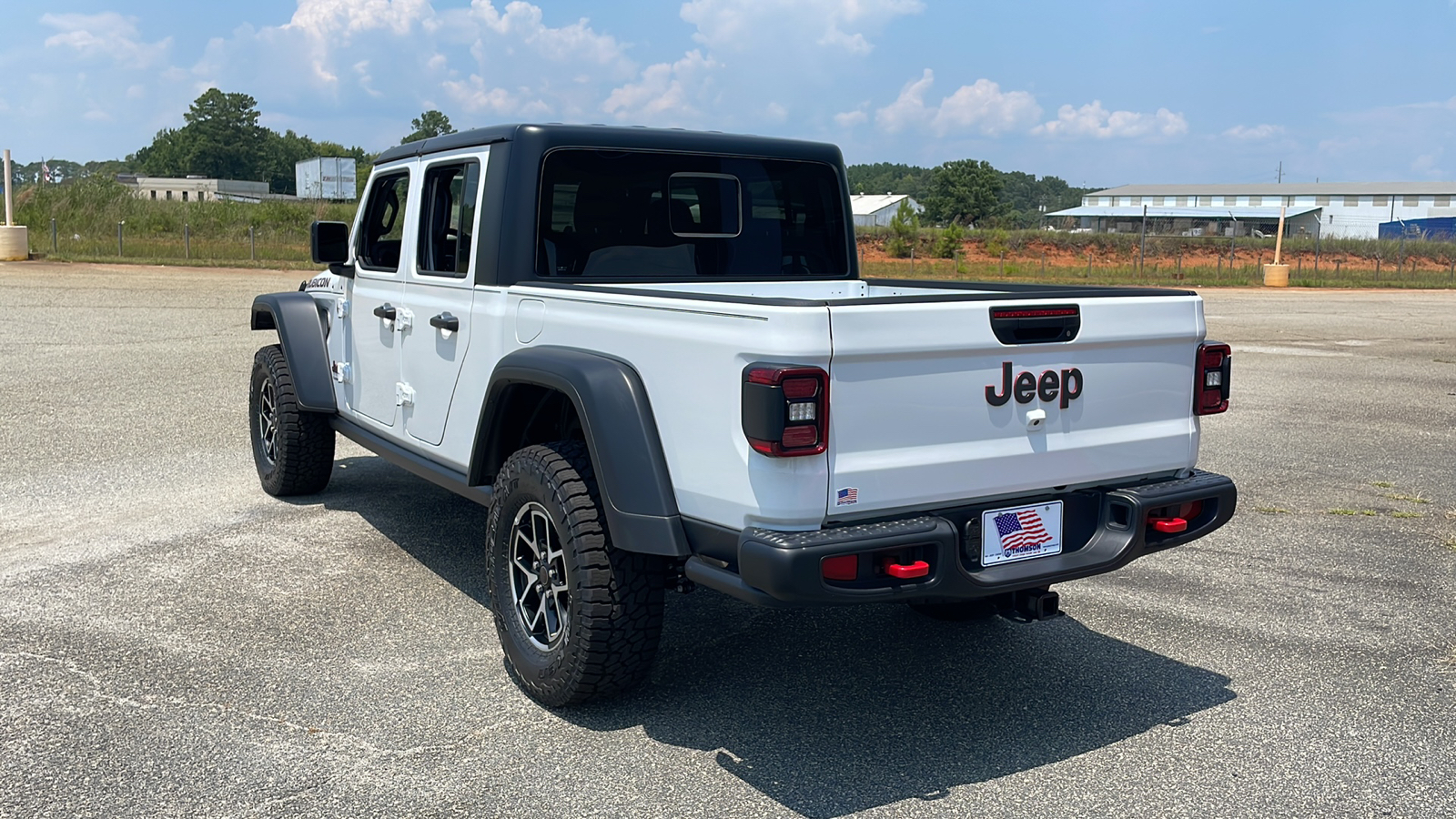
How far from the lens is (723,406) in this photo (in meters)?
3.42

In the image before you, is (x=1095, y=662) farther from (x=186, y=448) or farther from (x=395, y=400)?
(x=186, y=448)

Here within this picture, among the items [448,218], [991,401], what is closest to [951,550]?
[991,401]

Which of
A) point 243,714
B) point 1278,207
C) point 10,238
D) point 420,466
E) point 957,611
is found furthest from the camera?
point 1278,207

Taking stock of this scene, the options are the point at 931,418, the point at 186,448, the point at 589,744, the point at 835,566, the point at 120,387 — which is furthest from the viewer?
the point at 120,387

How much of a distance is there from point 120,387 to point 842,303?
9.68m

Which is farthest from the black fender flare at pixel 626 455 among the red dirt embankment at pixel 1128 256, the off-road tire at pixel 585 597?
the red dirt embankment at pixel 1128 256

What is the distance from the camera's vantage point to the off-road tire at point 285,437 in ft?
21.8

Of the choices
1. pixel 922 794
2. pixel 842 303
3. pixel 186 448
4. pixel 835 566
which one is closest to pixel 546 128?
pixel 842 303

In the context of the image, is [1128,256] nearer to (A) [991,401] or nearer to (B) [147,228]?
(B) [147,228]

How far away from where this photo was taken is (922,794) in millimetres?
3506

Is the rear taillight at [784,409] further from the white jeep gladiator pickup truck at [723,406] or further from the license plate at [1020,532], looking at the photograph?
the license plate at [1020,532]

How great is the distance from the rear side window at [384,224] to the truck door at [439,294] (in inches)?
10.2

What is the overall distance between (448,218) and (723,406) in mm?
2317

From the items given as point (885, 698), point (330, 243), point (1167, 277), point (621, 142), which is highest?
point (621, 142)
